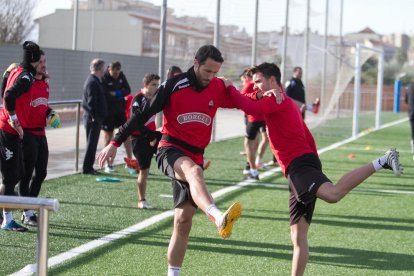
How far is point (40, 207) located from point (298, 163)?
3.28m

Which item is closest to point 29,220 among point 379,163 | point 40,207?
point 379,163

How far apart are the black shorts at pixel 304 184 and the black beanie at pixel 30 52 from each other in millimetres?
3438

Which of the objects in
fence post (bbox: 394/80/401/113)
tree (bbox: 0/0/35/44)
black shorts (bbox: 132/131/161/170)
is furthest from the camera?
fence post (bbox: 394/80/401/113)

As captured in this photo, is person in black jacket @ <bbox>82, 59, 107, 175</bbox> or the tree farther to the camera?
the tree

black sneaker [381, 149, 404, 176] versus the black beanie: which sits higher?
the black beanie

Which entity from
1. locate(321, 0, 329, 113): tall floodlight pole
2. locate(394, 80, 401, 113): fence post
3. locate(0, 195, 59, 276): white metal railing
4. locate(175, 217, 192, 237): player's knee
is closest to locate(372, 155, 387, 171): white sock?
locate(175, 217, 192, 237): player's knee

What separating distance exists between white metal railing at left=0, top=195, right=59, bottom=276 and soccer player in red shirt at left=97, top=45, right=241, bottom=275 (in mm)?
2426

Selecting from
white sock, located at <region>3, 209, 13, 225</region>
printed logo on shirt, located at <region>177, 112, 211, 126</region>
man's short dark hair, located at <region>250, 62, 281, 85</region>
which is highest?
man's short dark hair, located at <region>250, 62, 281, 85</region>

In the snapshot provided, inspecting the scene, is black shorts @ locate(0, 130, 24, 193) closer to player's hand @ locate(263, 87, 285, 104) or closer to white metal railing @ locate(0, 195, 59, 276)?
player's hand @ locate(263, 87, 285, 104)

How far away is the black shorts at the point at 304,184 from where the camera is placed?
626 cm

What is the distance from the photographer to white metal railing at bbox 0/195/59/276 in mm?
3588

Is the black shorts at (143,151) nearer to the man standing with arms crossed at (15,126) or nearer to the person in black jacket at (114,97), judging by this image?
the man standing with arms crossed at (15,126)

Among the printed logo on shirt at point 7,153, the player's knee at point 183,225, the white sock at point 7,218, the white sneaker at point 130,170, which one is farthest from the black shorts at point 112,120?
the player's knee at point 183,225

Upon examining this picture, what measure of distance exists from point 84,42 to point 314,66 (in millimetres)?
25095
